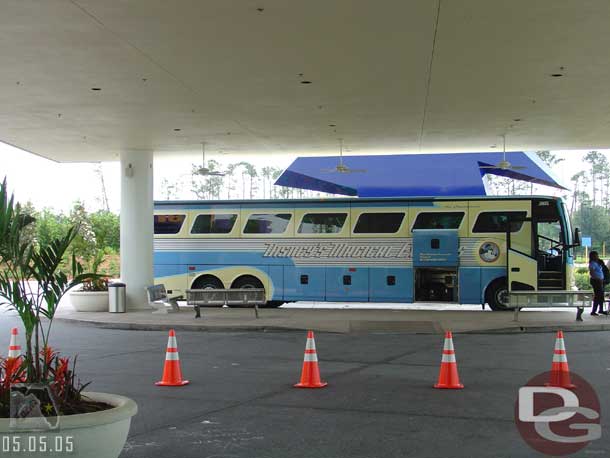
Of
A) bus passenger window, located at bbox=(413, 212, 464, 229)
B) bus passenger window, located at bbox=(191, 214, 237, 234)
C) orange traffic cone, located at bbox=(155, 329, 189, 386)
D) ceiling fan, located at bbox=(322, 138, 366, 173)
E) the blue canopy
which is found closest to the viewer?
orange traffic cone, located at bbox=(155, 329, 189, 386)

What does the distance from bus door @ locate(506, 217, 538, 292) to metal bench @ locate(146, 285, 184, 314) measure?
1006cm

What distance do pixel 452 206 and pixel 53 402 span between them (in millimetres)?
18195

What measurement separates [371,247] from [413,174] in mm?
3182

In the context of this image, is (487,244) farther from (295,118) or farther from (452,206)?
(295,118)

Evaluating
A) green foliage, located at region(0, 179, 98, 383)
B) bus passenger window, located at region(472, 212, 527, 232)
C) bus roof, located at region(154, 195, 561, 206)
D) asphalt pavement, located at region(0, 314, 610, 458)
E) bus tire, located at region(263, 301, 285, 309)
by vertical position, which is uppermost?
bus roof, located at region(154, 195, 561, 206)

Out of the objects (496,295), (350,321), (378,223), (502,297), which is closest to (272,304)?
(378,223)

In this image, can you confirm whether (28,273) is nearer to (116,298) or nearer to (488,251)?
(116,298)

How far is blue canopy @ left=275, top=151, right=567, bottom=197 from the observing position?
23.3 m

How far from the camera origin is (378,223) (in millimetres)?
22875

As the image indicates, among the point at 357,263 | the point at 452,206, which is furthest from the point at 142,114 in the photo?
the point at 452,206

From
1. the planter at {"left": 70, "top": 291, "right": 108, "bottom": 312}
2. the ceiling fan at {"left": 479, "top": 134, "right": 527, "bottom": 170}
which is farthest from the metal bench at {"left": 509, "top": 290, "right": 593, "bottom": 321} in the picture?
the planter at {"left": 70, "top": 291, "right": 108, "bottom": 312}

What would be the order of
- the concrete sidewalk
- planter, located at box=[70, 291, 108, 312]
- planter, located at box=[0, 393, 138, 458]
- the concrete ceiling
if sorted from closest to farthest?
planter, located at box=[0, 393, 138, 458], the concrete ceiling, the concrete sidewalk, planter, located at box=[70, 291, 108, 312]

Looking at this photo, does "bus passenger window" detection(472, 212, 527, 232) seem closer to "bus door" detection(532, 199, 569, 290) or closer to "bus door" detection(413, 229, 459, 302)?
"bus door" detection(532, 199, 569, 290)

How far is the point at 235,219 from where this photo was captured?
24.1 meters
